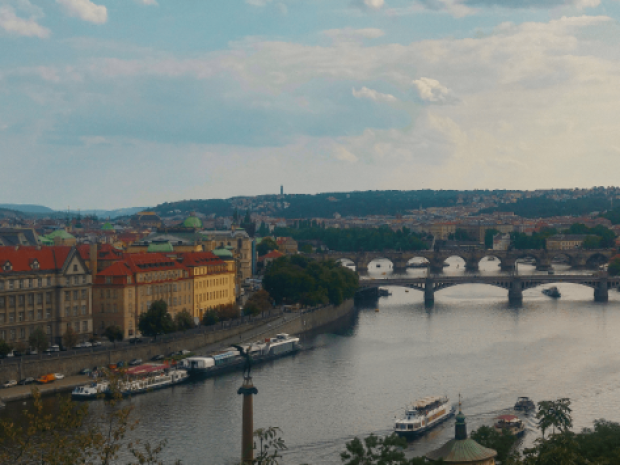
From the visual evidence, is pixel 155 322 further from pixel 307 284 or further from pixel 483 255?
pixel 483 255

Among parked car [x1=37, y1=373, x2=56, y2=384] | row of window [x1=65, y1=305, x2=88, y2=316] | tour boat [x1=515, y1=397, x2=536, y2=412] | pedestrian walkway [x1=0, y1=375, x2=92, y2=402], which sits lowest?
tour boat [x1=515, y1=397, x2=536, y2=412]

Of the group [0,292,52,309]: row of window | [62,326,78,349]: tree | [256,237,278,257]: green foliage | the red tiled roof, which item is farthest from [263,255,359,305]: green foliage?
[256,237,278,257]: green foliage

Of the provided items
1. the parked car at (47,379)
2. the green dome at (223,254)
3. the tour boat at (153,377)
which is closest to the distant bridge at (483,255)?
the green dome at (223,254)

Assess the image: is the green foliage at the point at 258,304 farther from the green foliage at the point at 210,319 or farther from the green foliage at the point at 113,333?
the green foliage at the point at 113,333

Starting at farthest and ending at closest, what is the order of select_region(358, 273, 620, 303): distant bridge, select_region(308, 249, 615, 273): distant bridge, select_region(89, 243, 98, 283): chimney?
select_region(308, 249, 615, 273): distant bridge < select_region(358, 273, 620, 303): distant bridge < select_region(89, 243, 98, 283): chimney

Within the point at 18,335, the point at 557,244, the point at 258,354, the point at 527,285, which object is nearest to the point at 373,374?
the point at 258,354

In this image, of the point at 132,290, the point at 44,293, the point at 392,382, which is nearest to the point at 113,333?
the point at 44,293

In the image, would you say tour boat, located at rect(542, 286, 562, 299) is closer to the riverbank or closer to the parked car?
the riverbank
